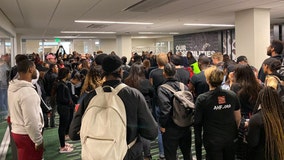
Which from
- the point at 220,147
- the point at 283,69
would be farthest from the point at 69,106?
the point at 283,69

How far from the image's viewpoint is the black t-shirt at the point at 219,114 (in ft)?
8.75

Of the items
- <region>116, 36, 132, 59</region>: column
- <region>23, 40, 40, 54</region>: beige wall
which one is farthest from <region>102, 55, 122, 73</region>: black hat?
<region>23, 40, 40, 54</region>: beige wall

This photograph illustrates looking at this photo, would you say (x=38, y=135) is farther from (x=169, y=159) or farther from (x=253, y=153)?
(x=253, y=153)

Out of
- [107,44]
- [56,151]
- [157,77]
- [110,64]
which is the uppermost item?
[107,44]

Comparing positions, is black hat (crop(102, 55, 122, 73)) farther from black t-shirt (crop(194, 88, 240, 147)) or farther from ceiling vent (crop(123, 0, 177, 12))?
ceiling vent (crop(123, 0, 177, 12))

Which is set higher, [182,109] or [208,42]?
[208,42]

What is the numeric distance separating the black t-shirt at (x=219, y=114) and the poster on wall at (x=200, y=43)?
1342cm

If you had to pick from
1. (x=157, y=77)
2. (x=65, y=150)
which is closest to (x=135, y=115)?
(x=157, y=77)

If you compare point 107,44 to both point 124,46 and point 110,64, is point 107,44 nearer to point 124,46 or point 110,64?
point 124,46

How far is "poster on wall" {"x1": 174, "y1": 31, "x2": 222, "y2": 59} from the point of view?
15695mm

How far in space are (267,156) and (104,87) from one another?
5.08ft

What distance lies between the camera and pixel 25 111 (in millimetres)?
2545

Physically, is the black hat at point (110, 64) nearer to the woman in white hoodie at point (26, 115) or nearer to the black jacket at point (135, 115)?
the black jacket at point (135, 115)

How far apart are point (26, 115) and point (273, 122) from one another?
2.24 m
